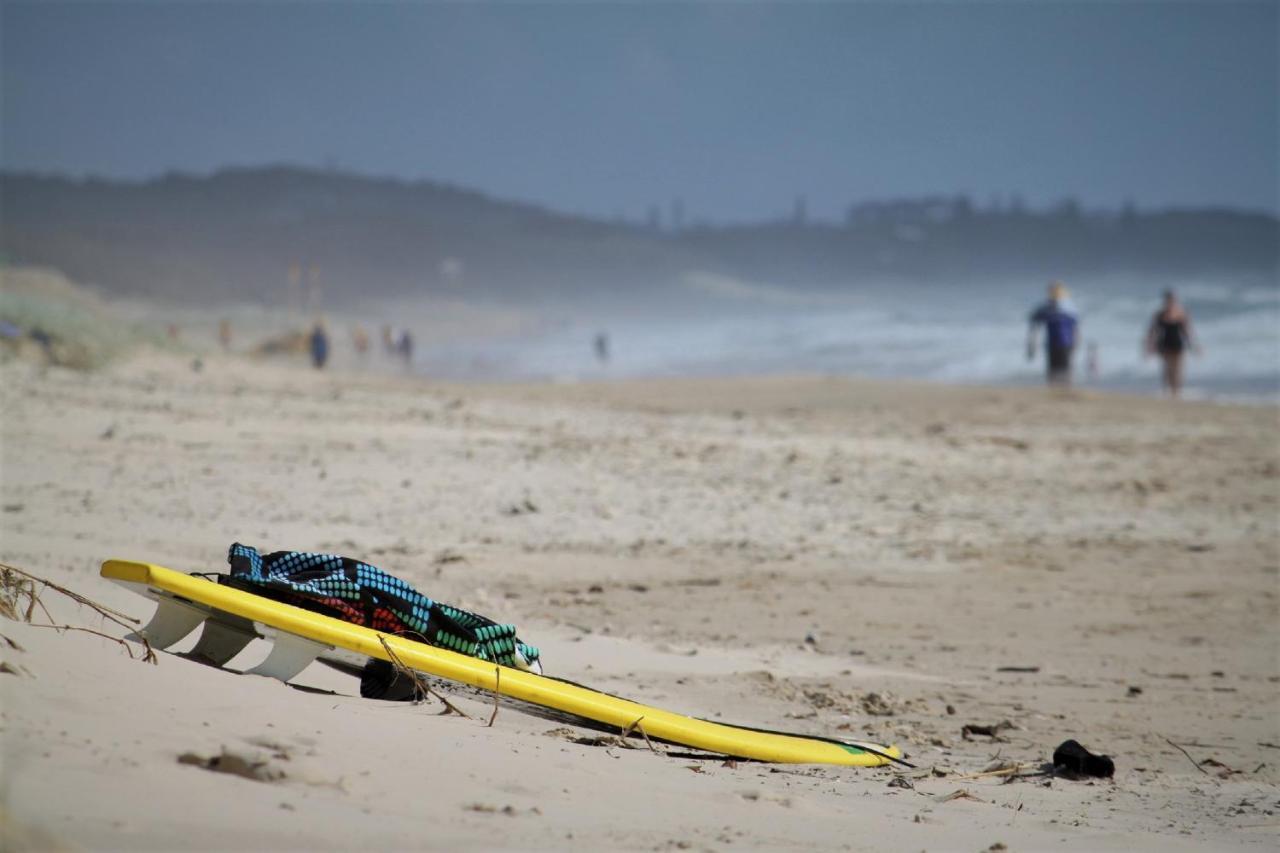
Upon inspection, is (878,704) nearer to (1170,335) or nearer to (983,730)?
(983,730)

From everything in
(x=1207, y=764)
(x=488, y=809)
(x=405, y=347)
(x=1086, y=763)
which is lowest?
(x=1207, y=764)

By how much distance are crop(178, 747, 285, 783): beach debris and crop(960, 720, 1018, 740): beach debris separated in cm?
290

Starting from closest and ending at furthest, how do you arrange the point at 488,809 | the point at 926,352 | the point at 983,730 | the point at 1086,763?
the point at 488,809 → the point at 1086,763 → the point at 983,730 → the point at 926,352

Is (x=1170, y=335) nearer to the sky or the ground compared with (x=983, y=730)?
nearer to the sky

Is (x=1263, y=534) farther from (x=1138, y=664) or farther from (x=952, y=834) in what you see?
(x=952, y=834)

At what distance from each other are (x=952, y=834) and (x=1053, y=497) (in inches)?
303

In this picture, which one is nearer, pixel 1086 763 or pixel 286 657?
pixel 286 657

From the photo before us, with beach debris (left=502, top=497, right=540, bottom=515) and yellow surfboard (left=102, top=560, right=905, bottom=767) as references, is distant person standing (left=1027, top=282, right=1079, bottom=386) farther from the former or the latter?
yellow surfboard (left=102, top=560, right=905, bottom=767)

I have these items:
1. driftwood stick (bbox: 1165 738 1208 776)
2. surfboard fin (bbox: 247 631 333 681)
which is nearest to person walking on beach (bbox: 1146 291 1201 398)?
driftwood stick (bbox: 1165 738 1208 776)

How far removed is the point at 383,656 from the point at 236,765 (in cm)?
114

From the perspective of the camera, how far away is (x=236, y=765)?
2676 millimetres

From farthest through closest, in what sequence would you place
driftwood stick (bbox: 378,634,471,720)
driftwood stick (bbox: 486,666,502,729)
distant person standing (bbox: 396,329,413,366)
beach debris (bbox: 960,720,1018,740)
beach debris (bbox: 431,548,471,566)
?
distant person standing (bbox: 396,329,413,366), beach debris (bbox: 431,548,471,566), beach debris (bbox: 960,720,1018,740), driftwood stick (bbox: 486,666,502,729), driftwood stick (bbox: 378,634,471,720)

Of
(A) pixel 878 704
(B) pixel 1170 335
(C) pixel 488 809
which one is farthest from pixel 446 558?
(B) pixel 1170 335

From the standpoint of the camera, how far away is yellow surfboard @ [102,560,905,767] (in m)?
3.65
